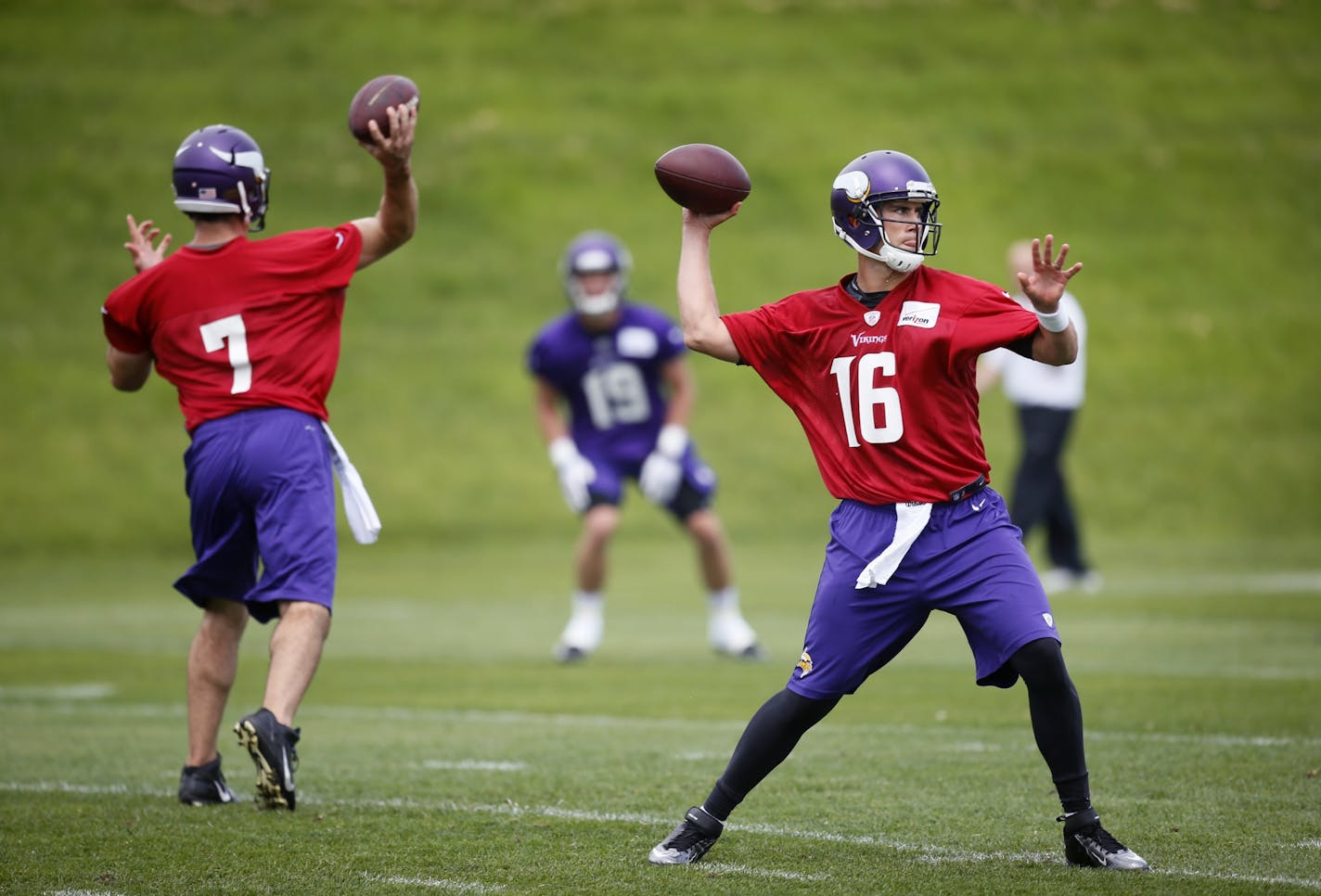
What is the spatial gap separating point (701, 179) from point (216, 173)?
161 cm

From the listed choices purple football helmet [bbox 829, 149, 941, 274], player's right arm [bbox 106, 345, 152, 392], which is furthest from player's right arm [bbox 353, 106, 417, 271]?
purple football helmet [bbox 829, 149, 941, 274]

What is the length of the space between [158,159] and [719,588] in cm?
1560

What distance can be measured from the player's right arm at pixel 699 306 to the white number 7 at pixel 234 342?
1.47 meters

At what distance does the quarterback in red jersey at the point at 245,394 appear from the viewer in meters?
5.05

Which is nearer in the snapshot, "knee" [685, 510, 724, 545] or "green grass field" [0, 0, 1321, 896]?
"green grass field" [0, 0, 1321, 896]

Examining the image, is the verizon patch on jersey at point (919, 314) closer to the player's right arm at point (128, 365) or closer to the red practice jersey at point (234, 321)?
the red practice jersey at point (234, 321)

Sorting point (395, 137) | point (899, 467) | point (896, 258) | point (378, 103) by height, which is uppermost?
point (378, 103)

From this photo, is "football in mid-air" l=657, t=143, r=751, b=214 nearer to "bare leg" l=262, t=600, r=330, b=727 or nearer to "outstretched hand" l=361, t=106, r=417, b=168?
"outstretched hand" l=361, t=106, r=417, b=168

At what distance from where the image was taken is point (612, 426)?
9695 mm

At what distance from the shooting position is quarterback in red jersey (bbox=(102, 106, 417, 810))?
199 inches

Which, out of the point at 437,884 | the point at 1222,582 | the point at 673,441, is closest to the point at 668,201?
the point at 1222,582

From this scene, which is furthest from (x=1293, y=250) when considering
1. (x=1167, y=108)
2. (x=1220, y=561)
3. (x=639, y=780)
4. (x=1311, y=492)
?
(x=639, y=780)

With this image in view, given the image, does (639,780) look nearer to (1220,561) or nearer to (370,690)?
(370,690)

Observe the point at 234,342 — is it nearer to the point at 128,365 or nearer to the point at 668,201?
the point at 128,365
